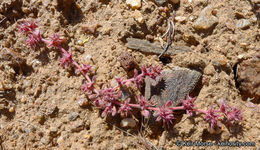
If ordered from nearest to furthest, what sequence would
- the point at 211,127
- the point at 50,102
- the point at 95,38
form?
the point at 211,127 → the point at 50,102 → the point at 95,38

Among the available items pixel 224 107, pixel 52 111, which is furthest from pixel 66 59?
pixel 224 107

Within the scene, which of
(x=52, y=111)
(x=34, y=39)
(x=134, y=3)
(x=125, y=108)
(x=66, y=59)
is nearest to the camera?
(x=125, y=108)

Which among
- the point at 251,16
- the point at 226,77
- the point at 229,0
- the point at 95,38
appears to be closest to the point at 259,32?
the point at 251,16

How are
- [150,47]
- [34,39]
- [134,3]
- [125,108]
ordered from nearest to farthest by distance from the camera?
[125,108] < [34,39] < [150,47] < [134,3]

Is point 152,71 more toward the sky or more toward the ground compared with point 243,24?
more toward the ground

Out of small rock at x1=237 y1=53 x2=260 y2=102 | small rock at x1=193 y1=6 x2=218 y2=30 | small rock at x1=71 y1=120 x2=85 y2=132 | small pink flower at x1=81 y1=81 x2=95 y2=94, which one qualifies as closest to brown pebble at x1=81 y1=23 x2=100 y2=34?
small pink flower at x1=81 y1=81 x2=95 y2=94

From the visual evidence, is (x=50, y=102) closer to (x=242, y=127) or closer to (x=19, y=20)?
(x=19, y=20)

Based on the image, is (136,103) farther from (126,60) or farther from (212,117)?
(212,117)
